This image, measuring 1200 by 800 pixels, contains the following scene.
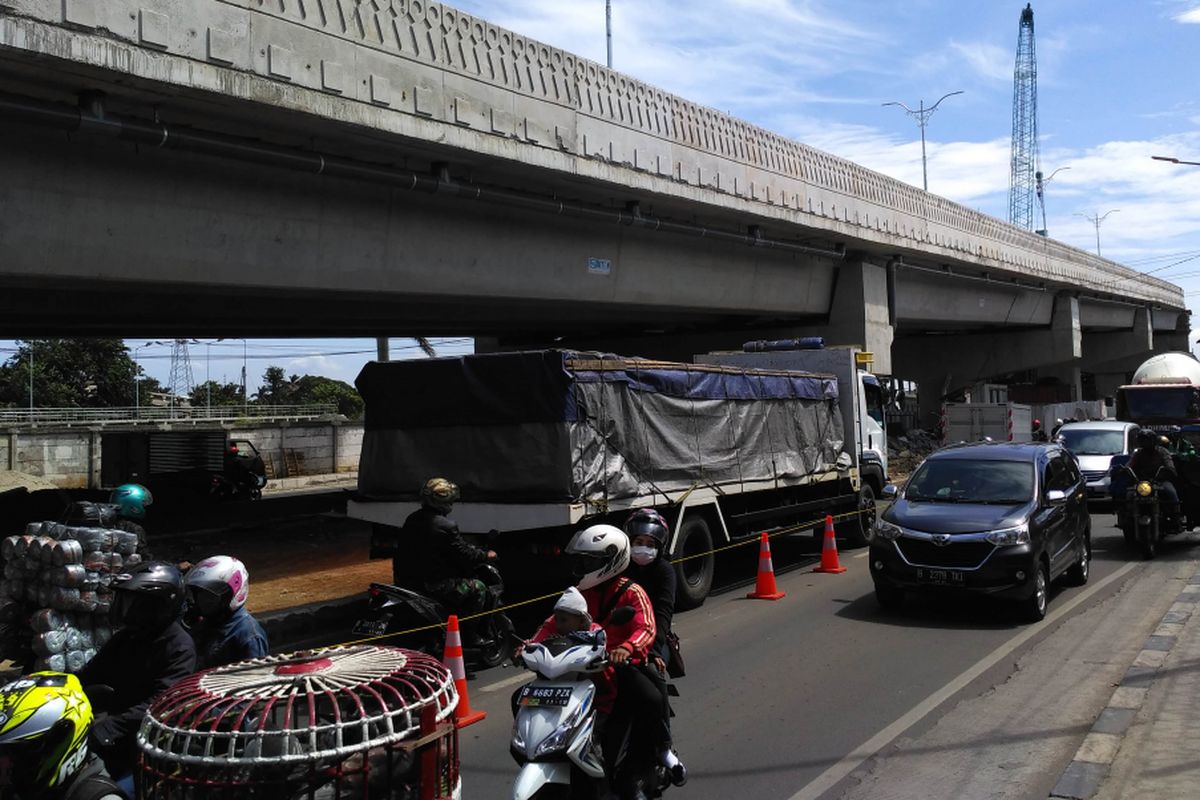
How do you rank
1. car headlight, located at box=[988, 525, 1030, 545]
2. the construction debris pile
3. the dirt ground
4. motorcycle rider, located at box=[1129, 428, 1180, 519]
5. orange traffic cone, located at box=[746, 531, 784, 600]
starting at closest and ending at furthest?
car headlight, located at box=[988, 525, 1030, 545]
orange traffic cone, located at box=[746, 531, 784, 600]
the dirt ground
motorcycle rider, located at box=[1129, 428, 1180, 519]
the construction debris pile

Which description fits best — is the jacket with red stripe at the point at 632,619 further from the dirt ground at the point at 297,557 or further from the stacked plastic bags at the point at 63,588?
the dirt ground at the point at 297,557

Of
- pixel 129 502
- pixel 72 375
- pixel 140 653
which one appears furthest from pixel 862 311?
pixel 72 375

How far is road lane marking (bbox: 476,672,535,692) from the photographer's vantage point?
7.90 metres

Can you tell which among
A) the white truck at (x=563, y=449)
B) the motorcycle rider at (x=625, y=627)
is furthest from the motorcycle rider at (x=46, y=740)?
the white truck at (x=563, y=449)

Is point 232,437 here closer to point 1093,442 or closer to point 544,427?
point 1093,442

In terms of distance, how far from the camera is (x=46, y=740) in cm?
324

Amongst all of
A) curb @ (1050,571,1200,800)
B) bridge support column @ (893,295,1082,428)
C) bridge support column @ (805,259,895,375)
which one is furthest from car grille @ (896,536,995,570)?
bridge support column @ (893,295,1082,428)

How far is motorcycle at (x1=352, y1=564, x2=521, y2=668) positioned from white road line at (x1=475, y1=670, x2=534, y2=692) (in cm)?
27

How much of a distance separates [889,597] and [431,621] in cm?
494

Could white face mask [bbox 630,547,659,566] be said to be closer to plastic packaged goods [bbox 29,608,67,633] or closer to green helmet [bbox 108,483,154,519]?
plastic packaged goods [bbox 29,608,67,633]

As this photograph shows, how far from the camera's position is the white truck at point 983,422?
31.2 m

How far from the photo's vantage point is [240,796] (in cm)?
305

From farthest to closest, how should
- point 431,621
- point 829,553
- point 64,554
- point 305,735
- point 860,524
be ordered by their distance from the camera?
point 860,524, point 829,553, point 431,621, point 64,554, point 305,735

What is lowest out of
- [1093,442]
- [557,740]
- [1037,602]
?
[1037,602]
